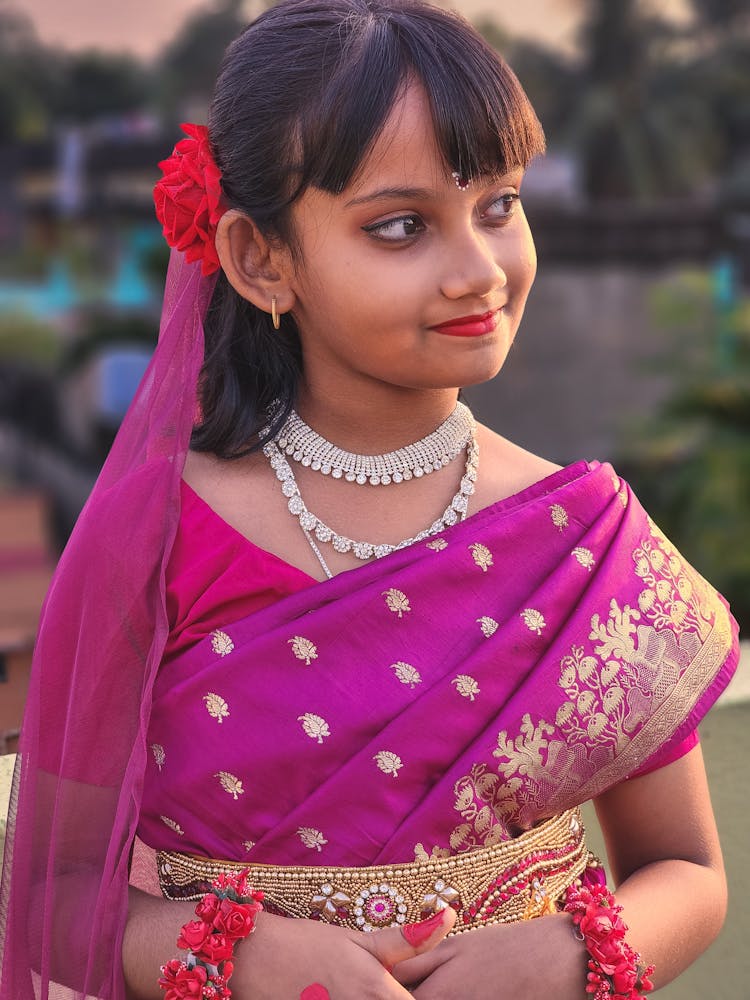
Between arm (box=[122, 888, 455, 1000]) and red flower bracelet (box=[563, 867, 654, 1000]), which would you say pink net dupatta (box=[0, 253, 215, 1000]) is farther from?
red flower bracelet (box=[563, 867, 654, 1000])

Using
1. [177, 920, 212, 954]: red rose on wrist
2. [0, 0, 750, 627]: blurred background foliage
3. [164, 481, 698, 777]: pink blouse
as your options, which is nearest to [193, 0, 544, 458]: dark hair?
[164, 481, 698, 777]: pink blouse

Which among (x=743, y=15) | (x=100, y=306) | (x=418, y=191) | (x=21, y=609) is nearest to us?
(x=418, y=191)

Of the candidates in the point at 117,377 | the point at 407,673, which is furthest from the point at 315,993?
the point at 117,377

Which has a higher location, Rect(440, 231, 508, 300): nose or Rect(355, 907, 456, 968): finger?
Rect(440, 231, 508, 300): nose

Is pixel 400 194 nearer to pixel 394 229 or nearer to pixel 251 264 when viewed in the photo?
pixel 394 229

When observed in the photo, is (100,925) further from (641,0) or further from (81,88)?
(641,0)

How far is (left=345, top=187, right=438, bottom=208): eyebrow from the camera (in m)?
1.48

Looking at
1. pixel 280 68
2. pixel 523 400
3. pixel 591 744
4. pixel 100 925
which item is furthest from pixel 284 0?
pixel 523 400

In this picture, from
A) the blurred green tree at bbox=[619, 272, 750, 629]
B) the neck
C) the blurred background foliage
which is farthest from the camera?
the blurred green tree at bbox=[619, 272, 750, 629]

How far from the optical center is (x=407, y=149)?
1474 mm

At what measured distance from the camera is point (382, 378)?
1.60 metres

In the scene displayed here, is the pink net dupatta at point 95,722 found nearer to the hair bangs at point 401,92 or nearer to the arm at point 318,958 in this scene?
the arm at point 318,958

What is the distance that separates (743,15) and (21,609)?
18.7 feet

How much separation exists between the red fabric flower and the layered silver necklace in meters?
0.51
